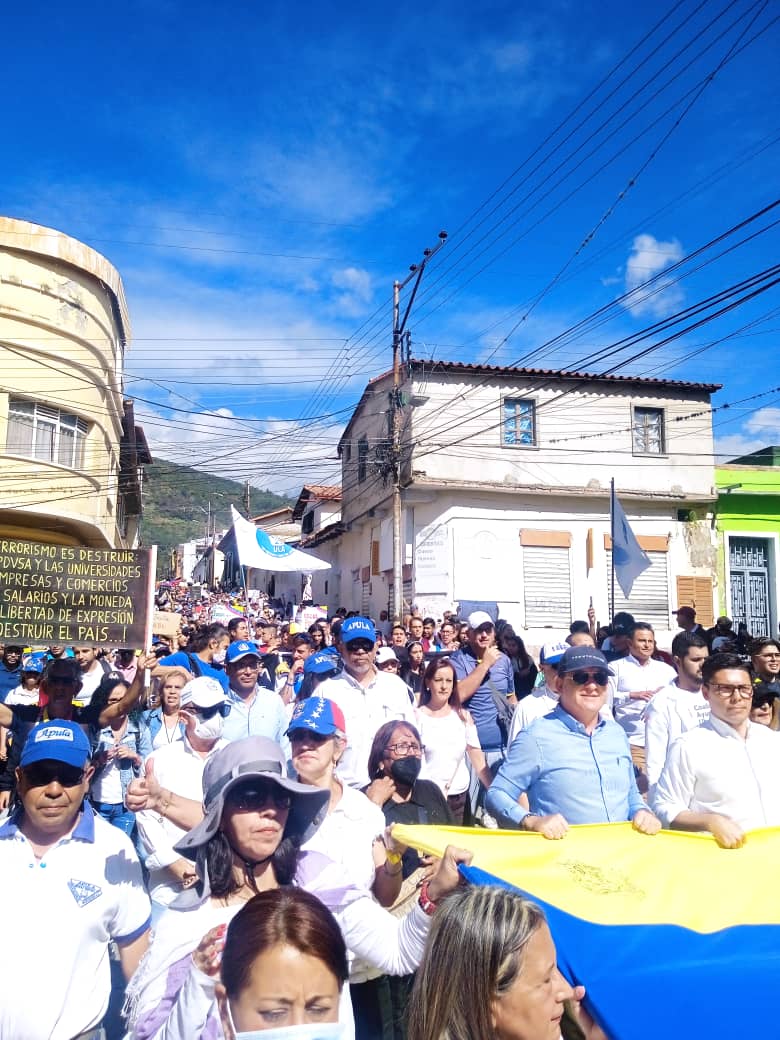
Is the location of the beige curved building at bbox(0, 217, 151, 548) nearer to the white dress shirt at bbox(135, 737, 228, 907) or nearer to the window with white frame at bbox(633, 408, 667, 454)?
the window with white frame at bbox(633, 408, 667, 454)

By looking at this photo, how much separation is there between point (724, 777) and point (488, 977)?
244cm

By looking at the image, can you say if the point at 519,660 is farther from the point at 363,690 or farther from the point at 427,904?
the point at 427,904

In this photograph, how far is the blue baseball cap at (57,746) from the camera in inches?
118

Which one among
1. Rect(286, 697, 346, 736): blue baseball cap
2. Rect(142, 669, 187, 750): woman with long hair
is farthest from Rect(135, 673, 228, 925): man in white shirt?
Rect(142, 669, 187, 750): woman with long hair

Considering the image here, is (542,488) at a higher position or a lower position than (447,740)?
higher

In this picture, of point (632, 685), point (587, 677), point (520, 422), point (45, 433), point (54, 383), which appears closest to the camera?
point (587, 677)

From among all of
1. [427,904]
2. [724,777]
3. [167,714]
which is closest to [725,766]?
[724,777]

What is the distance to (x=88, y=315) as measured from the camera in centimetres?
2097

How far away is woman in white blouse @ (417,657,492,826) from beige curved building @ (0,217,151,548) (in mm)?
16237

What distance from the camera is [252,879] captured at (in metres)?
2.58

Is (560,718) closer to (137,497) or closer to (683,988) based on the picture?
(683,988)

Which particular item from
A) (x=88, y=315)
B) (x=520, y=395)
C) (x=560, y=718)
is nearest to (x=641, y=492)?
(x=520, y=395)

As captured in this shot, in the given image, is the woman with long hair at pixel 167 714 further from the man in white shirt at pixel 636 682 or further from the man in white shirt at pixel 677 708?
the man in white shirt at pixel 636 682

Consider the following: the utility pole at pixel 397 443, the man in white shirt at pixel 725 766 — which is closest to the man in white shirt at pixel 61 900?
the man in white shirt at pixel 725 766
